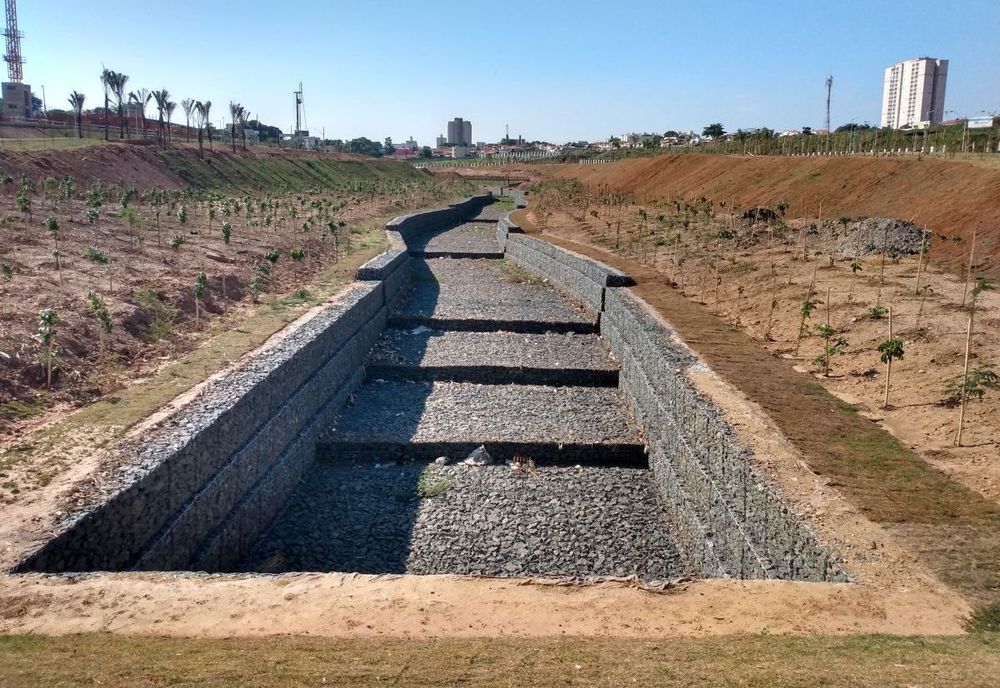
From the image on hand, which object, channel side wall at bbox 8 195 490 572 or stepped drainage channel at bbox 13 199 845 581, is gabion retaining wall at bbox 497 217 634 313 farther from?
channel side wall at bbox 8 195 490 572

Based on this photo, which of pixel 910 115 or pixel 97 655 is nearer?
pixel 97 655

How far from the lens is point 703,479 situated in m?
7.70

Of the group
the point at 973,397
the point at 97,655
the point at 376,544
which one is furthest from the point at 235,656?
the point at 973,397

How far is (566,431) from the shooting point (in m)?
10.7

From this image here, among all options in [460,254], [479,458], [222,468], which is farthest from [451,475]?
[460,254]

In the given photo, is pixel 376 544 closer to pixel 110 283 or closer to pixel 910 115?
pixel 110 283

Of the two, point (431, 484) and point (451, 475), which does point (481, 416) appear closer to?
point (451, 475)

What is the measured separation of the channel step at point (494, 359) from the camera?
13.0 m

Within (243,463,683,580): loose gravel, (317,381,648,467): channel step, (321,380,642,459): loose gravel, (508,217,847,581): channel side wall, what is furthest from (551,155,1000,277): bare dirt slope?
(243,463,683,580): loose gravel

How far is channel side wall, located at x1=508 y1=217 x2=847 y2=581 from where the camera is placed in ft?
18.7

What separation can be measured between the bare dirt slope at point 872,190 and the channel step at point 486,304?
8.24 m

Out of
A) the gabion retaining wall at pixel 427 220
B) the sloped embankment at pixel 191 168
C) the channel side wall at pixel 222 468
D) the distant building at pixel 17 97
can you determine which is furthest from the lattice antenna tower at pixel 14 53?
the channel side wall at pixel 222 468

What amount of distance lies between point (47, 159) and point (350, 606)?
30843 millimetres

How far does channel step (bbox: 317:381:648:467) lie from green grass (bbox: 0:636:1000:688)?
589 centimetres
